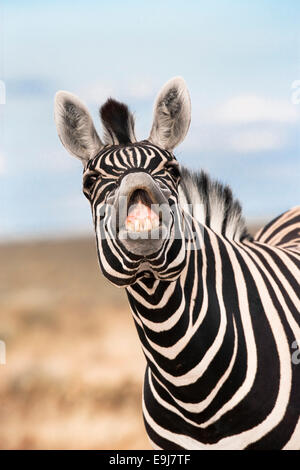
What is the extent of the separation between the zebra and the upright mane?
488 mm

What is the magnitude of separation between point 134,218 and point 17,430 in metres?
8.78

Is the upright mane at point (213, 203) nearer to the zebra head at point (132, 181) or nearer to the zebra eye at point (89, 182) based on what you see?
the zebra head at point (132, 181)

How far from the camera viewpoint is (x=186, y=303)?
311cm

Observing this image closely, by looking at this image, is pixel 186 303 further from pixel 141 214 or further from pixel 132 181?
pixel 132 181

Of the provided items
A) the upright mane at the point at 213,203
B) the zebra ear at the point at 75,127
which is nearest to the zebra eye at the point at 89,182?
the zebra ear at the point at 75,127

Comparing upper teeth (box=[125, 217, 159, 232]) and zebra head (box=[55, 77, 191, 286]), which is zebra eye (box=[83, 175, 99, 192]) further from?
upper teeth (box=[125, 217, 159, 232])

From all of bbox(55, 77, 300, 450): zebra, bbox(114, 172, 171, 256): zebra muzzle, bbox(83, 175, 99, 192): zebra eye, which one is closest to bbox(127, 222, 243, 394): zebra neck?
bbox(55, 77, 300, 450): zebra

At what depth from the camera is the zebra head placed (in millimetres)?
2742

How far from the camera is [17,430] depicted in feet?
34.7

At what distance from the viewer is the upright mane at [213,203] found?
3.91m

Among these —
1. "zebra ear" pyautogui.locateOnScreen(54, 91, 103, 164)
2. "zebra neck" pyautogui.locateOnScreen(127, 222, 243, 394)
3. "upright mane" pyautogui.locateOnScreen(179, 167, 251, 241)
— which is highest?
"zebra ear" pyautogui.locateOnScreen(54, 91, 103, 164)

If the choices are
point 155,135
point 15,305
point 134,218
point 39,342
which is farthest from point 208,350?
point 15,305

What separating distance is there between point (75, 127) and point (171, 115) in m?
0.50

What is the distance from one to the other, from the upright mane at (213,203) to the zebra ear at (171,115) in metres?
0.65
